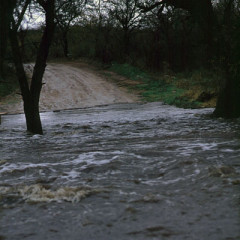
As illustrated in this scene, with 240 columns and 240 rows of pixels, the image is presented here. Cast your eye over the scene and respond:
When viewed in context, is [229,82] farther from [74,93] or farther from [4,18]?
[74,93]

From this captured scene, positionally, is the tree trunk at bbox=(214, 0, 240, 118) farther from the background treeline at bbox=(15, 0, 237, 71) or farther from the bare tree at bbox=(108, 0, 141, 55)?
the bare tree at bbox=(108, 0, 141, 55)

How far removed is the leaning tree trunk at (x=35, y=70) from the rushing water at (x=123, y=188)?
5.18 ft

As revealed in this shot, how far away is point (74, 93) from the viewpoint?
20.9 meters

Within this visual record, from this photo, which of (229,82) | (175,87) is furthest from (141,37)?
(229,82)

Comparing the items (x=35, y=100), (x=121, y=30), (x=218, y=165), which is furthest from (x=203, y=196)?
(x=121, y=30)

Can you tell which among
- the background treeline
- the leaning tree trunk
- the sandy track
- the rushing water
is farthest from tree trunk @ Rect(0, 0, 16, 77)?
the background treeline

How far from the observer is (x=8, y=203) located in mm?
4105

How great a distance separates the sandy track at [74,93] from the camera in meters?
18.3

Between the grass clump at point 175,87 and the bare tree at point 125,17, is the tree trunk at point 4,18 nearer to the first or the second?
the grass clump at point 175,87

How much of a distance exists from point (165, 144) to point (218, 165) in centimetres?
196

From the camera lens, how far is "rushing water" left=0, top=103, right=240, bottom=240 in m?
3.38

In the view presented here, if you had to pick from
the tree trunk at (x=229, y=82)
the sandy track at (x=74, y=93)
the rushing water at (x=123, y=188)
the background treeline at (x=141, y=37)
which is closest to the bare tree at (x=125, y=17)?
the background treeline at (x=141, y=37)

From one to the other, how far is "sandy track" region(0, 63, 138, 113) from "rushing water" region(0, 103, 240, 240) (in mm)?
10412

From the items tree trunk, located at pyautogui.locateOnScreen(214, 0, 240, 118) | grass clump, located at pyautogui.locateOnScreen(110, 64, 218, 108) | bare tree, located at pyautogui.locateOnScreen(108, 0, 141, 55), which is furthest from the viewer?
bare tree, located at pyautogui.locateOnScreen(108, 0, 141, 55)
